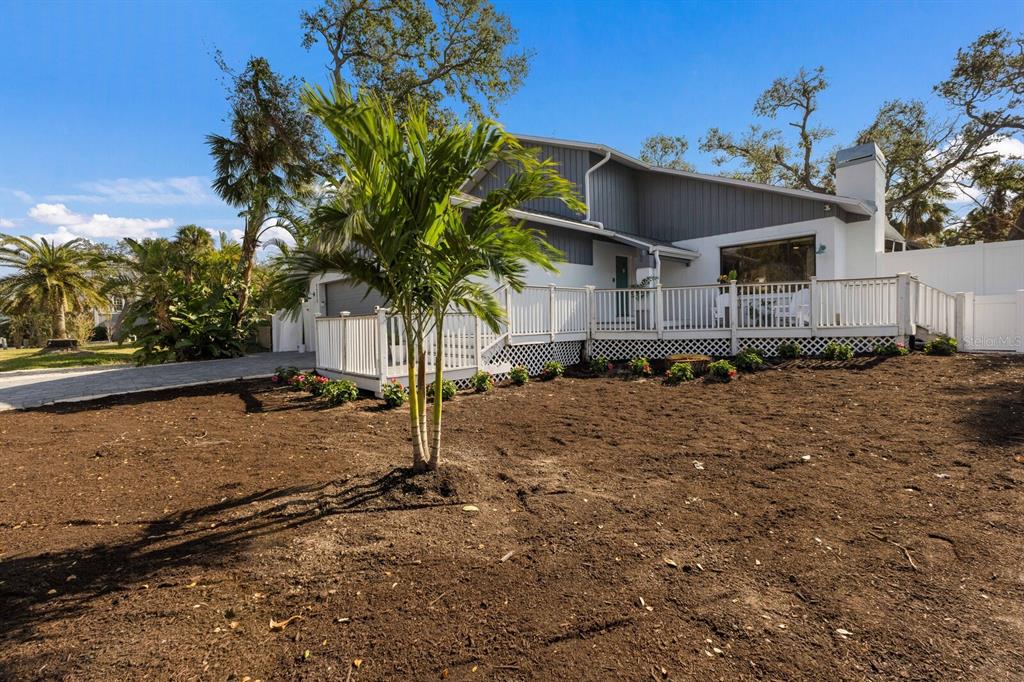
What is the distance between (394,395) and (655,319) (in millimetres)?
6213

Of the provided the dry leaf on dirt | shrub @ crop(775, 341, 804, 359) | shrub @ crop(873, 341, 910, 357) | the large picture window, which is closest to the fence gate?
shrub @ crop(873, 341, 910, 357)

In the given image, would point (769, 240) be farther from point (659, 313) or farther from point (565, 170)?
point (565, 170)

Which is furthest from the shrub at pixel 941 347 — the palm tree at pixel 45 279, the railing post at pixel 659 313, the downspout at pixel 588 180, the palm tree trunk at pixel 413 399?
the palm tree at pixel 45 279

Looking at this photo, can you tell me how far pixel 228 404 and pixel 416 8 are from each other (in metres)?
16.8

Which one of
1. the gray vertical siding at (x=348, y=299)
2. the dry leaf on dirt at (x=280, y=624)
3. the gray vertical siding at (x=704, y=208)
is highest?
the gray vertical siding at (x=704, y=208)

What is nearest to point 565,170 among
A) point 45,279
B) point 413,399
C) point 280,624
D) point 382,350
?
point 382,350

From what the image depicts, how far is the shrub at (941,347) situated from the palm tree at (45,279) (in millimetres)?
31294

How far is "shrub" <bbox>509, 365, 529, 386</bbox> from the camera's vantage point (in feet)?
30.6

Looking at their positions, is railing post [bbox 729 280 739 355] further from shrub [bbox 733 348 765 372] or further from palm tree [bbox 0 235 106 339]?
palm tree [bbox 0 235 106 339]

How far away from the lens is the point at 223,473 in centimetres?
466

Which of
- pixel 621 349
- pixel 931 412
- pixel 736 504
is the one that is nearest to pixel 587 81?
pixel 621 349

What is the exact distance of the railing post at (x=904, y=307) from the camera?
29.4 ft

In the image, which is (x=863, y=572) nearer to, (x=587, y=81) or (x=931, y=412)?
(x=931, y=412)

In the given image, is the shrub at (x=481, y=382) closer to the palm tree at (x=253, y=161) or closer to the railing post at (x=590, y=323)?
the railing post at (x=590, y=323)
